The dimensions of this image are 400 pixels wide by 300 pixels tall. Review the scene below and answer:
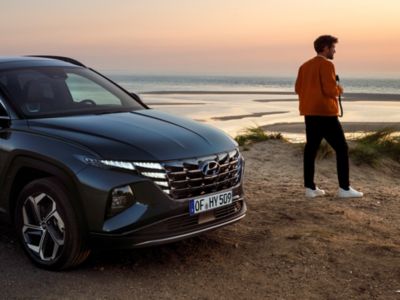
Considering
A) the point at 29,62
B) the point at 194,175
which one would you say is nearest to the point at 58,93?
the point at 29,62

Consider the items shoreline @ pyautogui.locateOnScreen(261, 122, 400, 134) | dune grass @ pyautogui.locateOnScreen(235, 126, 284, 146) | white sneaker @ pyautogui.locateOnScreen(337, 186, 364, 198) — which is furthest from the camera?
shoreline @ pyautogui.locateOnScreen(261, 122, 400, 134)

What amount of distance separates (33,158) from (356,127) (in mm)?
14241

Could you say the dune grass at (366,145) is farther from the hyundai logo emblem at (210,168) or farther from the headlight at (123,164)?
the headlight at (123,164)

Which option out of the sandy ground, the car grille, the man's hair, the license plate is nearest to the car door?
the sandy ground

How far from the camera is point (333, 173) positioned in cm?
970

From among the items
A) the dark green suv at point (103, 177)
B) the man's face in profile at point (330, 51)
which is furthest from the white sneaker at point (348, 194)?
the dark green suv at point (103, 177)

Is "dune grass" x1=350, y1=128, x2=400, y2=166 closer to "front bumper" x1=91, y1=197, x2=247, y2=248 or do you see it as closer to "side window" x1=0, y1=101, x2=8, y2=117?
"front bumper" x1=91, y1=197, x2=247, y2=248

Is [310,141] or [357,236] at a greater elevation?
[310,141]

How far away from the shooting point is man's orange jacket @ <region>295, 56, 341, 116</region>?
7391 millimetres

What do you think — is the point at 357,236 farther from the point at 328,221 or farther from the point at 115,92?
the point at 115,92

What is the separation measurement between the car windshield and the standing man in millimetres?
2315

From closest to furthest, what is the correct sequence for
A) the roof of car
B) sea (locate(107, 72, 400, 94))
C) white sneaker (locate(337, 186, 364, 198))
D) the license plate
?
the license plate < the roof of car < white sneaker (locate(337, 186, 364, 198)) < sea (locate(107, 72, 400, 94))

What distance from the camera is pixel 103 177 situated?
4.46 m

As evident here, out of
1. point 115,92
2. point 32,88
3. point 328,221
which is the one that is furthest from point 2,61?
point 328,221
